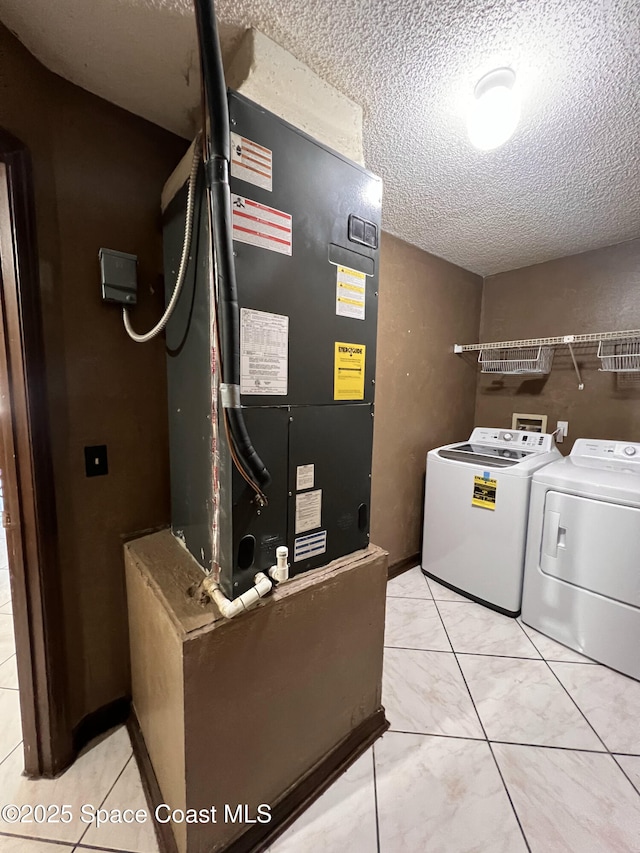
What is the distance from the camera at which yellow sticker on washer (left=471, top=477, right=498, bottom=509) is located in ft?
6.53

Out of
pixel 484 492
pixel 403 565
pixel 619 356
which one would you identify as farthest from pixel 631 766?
pixel 619 356

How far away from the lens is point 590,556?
1.67m

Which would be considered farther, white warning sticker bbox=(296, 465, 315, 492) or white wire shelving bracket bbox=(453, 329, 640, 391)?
white wire shelving bracket bbox=(453, 329, 640, 391)

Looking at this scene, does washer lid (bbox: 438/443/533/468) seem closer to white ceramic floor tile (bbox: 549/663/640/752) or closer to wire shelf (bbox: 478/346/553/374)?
wire shelf (bbox: 478/346/553/374)

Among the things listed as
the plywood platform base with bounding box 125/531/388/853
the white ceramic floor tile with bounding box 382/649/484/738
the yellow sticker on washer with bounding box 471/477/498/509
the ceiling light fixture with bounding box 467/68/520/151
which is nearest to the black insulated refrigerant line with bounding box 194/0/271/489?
the plywood platform base with bounding box 125/531/388/853

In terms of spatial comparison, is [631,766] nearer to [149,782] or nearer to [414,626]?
[414,626]

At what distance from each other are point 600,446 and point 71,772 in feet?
9.43

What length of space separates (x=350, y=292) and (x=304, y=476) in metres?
0.58

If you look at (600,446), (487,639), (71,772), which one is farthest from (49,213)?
(600,446)

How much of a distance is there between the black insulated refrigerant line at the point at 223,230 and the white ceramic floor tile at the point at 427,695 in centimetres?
132

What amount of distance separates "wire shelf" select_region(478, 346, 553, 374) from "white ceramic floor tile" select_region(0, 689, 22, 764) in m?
3.15

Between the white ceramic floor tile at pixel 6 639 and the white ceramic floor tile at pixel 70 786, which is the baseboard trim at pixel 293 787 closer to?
the white ceramic floor tile at pixel 70 786

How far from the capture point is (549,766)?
1.21m

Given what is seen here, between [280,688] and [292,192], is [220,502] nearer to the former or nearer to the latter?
[280,688]
